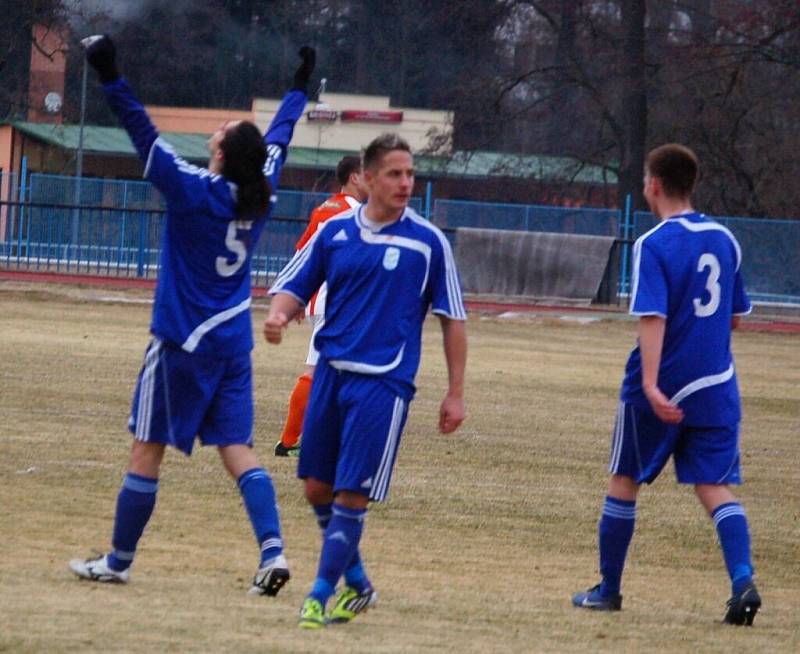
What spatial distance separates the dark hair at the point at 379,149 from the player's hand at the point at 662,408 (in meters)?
1.27

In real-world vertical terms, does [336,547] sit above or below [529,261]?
below

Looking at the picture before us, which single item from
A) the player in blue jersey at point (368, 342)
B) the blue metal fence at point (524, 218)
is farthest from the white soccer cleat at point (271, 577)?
the blue metal fence at point (524, 218)

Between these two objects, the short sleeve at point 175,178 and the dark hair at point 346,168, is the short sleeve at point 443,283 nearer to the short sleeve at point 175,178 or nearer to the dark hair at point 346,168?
the short sleeve at point 175,178

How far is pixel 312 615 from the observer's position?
5.71 m

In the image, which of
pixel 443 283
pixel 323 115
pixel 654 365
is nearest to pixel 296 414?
pixel 654 365

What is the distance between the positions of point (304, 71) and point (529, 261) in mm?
28652

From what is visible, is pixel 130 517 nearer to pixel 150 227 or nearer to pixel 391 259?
pixel 391 259

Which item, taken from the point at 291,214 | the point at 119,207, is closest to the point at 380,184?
the point at 119,207

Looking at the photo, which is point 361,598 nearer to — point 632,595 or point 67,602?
point 67,602

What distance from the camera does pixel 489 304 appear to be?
33.7 meters

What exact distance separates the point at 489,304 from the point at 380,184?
27856mm

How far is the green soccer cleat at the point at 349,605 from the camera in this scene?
5.92m

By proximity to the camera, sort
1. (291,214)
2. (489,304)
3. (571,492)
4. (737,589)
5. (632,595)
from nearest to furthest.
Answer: (737,589)
(632,595)
(571,492)
(489,304)
(291,214)

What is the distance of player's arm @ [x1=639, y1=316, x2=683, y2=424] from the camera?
6301 millimetres
